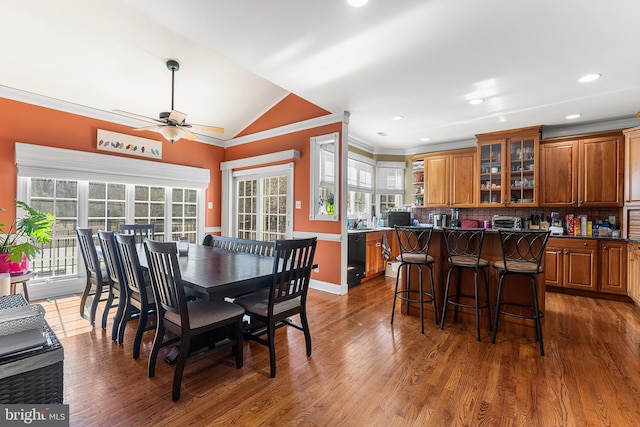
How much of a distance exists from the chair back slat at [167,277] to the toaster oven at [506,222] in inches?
194

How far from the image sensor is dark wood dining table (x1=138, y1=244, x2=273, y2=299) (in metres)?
1.86

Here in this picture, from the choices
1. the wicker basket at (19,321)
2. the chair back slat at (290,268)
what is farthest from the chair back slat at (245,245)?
the wicker basket at (19,321)

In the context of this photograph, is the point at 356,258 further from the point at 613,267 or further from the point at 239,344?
the point at 613,267

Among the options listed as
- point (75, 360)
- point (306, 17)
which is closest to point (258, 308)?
point (75, 360)

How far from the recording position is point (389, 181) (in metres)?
6.63

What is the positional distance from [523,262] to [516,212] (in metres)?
2.95

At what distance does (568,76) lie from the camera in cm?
309

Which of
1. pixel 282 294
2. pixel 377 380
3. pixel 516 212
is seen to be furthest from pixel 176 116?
pixel 516 212

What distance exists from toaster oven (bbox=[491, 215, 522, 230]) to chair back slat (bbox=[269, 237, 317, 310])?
4033mm

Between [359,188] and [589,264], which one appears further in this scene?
[359,188]

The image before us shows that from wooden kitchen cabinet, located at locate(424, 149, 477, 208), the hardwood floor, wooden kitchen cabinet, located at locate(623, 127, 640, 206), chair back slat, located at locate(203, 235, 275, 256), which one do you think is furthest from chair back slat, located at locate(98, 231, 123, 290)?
wooden kitchen cabinet, located at locate(623, 127, 640, 206)

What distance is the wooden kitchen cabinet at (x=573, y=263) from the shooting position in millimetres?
4156

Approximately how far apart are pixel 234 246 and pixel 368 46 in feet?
8.45

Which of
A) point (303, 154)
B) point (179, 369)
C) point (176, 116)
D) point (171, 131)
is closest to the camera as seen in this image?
point (179, 369)
